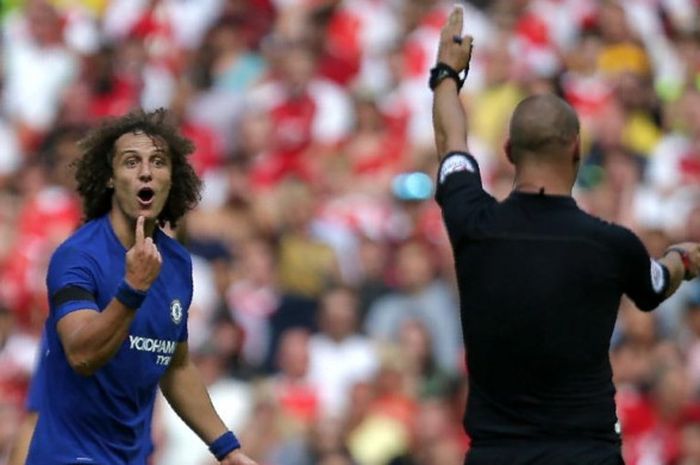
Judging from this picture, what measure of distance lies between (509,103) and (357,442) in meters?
3.37

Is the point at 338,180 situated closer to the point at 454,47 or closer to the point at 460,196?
the point at 454,47

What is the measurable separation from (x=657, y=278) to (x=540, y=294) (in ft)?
1.45

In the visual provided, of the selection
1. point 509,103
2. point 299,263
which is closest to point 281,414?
point 299,263

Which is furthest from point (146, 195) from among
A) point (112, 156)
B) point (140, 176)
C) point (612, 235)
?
point (612, 235)

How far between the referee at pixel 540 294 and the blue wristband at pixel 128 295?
1.03m

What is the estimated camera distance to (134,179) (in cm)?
726

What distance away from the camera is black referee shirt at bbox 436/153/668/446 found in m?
6.47

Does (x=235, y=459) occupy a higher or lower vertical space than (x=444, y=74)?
lower

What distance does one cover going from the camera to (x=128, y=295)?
664cm

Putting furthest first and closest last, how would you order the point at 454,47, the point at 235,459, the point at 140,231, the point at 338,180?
1. the point at 338,180
2. the point at 235,459
3. the point at 454,47
4. the point at 140,231

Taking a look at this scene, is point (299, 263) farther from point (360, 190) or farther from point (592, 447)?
point (592, 447)

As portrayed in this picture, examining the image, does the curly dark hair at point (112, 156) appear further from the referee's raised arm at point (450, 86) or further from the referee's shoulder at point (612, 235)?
the referee's shoulder at point (612, 235)

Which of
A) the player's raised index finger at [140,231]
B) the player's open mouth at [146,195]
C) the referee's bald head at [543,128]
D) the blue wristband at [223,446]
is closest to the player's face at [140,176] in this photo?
the player's open mouth at [146,195]

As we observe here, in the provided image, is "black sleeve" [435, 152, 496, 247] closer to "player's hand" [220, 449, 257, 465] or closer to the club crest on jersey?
the club crest on jersey
